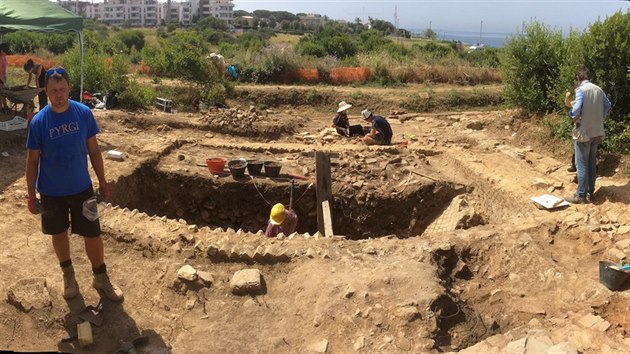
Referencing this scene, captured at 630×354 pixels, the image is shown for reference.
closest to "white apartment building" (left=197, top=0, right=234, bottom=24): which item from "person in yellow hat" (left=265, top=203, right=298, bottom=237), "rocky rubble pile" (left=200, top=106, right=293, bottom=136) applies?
"rocky rubble pile" (left=200, top=106, right=293, bottom=136)

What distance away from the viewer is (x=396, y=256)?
617 cm

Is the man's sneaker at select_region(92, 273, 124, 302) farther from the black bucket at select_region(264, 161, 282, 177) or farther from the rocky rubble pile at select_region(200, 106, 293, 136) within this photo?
the rocky rubble pile at select_region(200, 106, 293, 136)

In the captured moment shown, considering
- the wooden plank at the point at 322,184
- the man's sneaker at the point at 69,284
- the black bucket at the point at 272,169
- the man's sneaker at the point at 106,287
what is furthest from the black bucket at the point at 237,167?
the man's sneaker at the point at 69,284

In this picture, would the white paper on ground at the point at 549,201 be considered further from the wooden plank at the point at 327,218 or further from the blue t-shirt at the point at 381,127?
the blue t-shirt at the point at 381,127

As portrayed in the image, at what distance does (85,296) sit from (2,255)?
4.35ft

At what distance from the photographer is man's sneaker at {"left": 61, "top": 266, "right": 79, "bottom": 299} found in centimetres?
490

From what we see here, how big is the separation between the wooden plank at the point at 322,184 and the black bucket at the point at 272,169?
0.88 meters

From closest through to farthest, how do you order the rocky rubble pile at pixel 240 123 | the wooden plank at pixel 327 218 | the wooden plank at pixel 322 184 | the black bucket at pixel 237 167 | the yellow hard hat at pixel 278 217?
1. the yellow hard hat at pixel 278 217
2. the wooden plank at pixel 327 218
3. the wooden plank at pixel 322 184
4. the black bucket at pixel 237 167
5. the rocky rubble pile at pixel 240 123

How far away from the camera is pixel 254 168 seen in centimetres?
977

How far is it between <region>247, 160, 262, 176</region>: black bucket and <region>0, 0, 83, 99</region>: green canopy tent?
443 centimetres

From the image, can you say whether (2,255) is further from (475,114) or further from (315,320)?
(475,114)

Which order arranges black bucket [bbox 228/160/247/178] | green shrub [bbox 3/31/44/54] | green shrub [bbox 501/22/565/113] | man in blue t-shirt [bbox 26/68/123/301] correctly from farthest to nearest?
green shrub [bbox 3/31/44/54] → green shrub [bbox 501/22/565/113] → black bucket [bbox 228/160/247/178] → man in blue t-shirt [bbox 26/68/123/301]

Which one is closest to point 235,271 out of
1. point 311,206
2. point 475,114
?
point 311,206

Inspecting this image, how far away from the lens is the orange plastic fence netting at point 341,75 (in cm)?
1847
